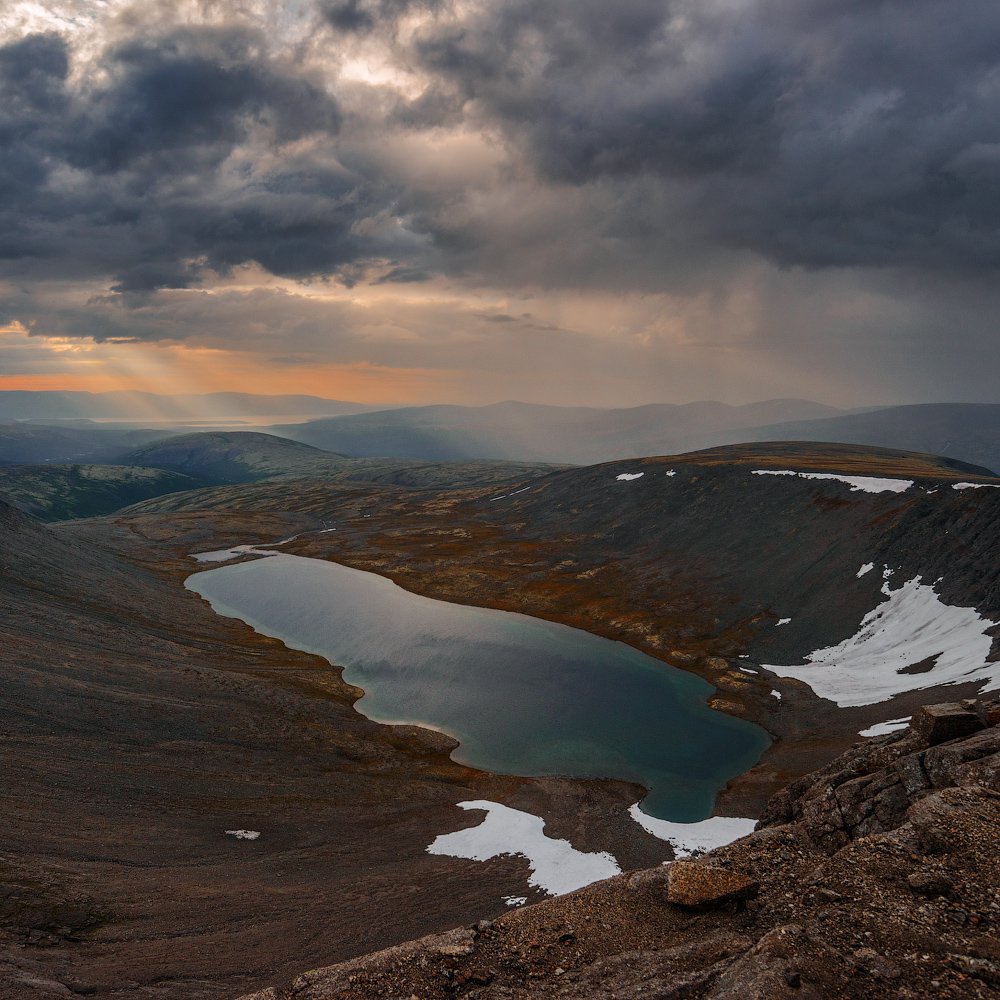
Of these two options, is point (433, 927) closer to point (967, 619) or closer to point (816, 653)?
point (816, 653)

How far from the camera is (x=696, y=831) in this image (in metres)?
45.9

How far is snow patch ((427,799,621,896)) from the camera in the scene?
3891 centimetres

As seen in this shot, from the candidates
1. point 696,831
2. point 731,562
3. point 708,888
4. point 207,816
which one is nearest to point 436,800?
point 207,816

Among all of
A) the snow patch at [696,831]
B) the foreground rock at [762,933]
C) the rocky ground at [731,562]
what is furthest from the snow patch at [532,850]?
the foreground rock at [762,933]

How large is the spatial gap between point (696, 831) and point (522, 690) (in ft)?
102

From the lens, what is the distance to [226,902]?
32062 mm

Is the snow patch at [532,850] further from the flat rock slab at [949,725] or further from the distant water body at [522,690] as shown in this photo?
the flat rock slab at [949,725]

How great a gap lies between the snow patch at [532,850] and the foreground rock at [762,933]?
21.7m

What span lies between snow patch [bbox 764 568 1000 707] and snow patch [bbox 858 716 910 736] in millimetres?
6682

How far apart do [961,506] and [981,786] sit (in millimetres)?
90804

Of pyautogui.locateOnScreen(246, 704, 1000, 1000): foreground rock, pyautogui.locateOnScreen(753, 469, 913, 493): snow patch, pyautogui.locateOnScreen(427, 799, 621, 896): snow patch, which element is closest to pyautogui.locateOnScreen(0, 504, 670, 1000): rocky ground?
pyautogui.locateOnScreen(427, 799, 621, 896): snow patch

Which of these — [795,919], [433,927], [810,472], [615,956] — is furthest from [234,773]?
[810,472]

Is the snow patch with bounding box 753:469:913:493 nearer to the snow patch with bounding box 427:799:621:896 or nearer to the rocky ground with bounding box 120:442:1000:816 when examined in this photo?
the rocky ground with bounding box 120:442:1000:816

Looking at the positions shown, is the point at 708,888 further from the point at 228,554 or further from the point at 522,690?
the point at 228,554
